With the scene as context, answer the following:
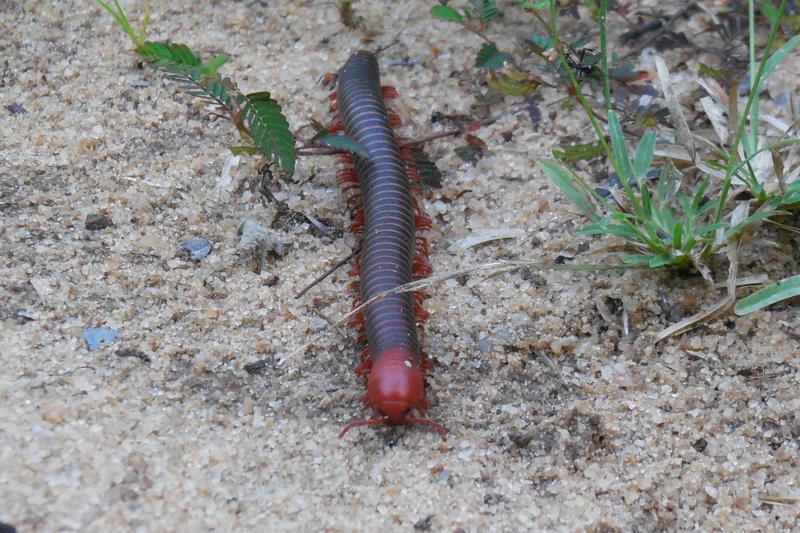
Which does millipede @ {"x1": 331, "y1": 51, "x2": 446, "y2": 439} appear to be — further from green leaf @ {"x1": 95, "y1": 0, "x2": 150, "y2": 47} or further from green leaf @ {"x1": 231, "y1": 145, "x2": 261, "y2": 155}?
green leaf @ {"x1": 95, "y1": 0, "x2": 150, "y2": 47}

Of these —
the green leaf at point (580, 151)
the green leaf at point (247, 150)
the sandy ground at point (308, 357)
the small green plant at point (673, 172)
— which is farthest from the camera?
the green leaf at point (580, 151)

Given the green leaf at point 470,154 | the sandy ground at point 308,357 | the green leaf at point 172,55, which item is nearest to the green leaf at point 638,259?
the sandy ground at point 308,357

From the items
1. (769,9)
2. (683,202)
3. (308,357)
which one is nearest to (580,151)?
(683,202)

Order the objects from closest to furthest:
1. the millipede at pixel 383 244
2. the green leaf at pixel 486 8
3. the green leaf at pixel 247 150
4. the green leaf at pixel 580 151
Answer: the millipede at pixel 383 244
the green leaf at pixel 247 150
the green leaf at pixel 580 151
the green leaf at pixel 486 8

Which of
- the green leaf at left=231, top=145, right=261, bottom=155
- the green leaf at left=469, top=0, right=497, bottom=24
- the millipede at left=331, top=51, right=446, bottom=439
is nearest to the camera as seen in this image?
the millipede at left=331, top=51, right=446, bottom=439

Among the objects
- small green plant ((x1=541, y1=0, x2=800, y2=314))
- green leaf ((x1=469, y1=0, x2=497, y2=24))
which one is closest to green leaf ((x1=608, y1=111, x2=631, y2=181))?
small green plant ((x1=541, y1=0, x2=800, y2=314))

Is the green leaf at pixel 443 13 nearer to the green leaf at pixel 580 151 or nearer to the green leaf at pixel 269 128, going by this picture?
the green leaf at pixel 580 151

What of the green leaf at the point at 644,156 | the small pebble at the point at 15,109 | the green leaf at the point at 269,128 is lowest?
the green leaf at the point at 644,156

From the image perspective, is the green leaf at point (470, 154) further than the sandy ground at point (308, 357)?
Yes
